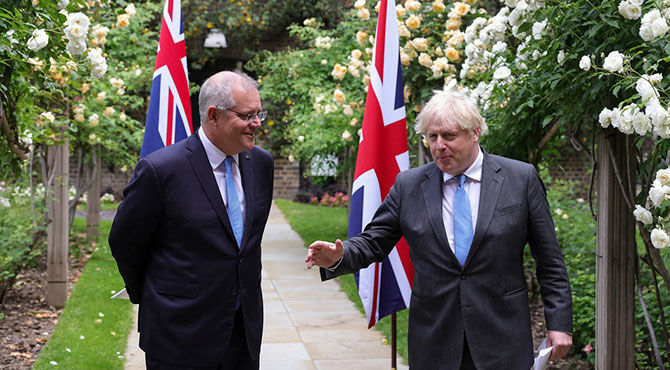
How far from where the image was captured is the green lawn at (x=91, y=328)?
4969 millimetres

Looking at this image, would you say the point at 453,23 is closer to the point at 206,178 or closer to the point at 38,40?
the point at 38,40

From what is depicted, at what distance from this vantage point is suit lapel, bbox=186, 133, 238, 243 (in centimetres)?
266

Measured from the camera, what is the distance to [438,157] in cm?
256

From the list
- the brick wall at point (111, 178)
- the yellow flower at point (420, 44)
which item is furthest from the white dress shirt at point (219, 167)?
the brick wall at point (111, 178)

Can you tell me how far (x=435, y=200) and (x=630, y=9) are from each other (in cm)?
113

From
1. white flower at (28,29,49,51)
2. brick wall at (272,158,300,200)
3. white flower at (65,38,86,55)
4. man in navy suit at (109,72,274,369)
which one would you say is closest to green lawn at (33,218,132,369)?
white flower at (65,38,86,55)

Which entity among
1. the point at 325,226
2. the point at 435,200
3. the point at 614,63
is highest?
the point at 614,63

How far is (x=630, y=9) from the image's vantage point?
295cm

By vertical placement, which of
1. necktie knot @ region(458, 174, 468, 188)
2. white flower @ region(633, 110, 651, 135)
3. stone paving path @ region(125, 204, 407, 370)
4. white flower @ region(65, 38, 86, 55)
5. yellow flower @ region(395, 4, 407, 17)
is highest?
yellow flower @ region(395, 4, 407, 17)

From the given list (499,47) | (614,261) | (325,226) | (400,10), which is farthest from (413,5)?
(325,226)

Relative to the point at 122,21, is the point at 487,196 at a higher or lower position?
lower

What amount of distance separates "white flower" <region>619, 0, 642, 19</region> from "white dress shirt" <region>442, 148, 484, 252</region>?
88 cm

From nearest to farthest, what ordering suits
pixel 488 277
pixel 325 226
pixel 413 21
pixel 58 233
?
pixel 488 277
pixel 413 21
pixel 58 233
pixel 325 226

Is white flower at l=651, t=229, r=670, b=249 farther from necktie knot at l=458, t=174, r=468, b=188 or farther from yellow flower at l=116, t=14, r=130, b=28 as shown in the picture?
yellow flower at l=116, t=14, r=130, b=28
